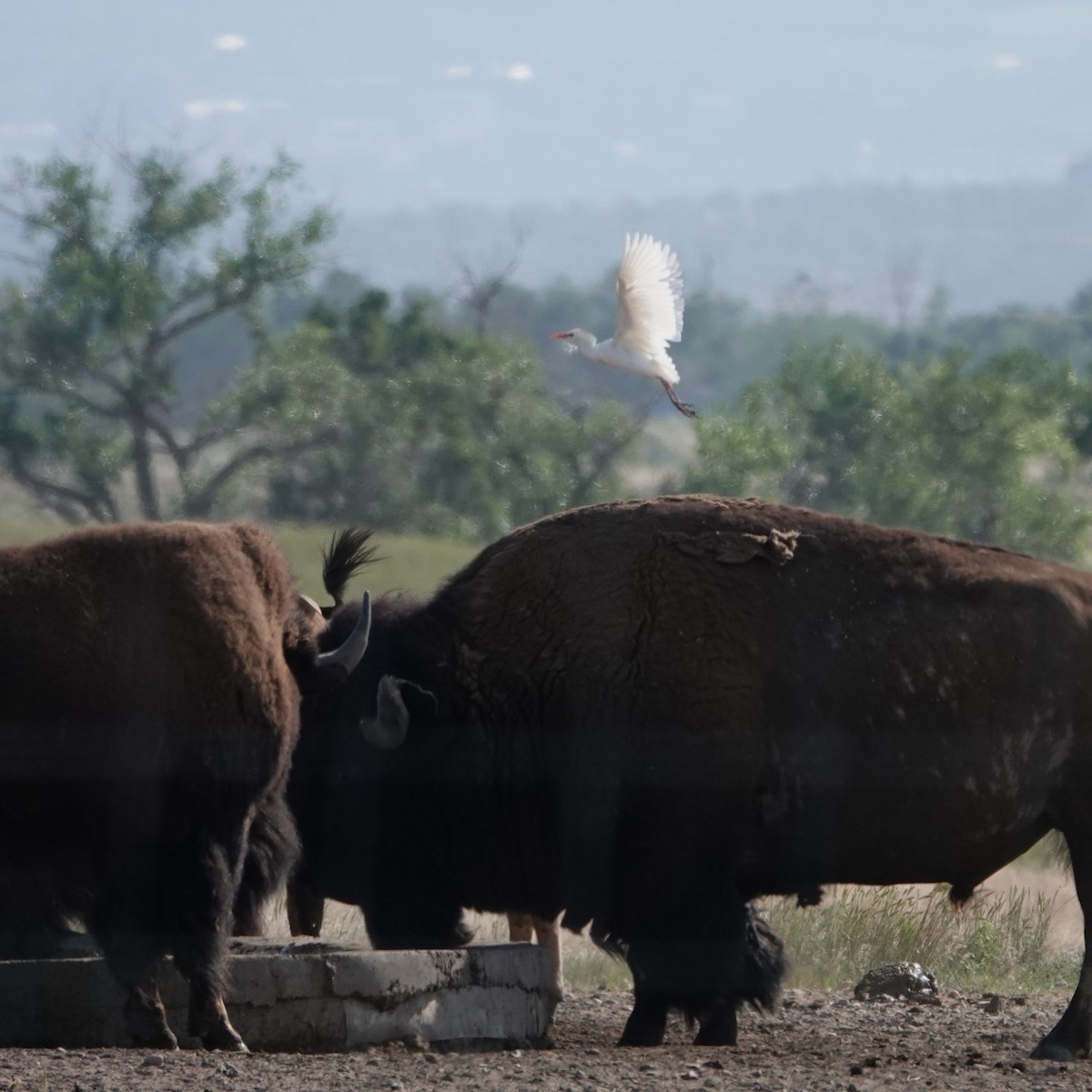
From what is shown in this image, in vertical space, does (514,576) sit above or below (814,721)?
above

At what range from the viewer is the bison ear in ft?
23.5

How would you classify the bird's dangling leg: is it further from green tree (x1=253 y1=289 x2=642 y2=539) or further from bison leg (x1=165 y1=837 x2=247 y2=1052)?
green tree (x1=253 y1=289 x2=642 y2=539)

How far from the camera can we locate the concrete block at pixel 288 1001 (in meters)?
6.24

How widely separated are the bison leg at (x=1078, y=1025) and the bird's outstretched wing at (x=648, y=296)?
6.69 m

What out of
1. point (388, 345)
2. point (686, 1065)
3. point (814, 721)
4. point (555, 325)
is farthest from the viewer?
point (555, 325)

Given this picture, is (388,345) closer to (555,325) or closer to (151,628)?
(151,628)

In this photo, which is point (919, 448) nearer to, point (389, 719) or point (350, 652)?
point (389, 719)

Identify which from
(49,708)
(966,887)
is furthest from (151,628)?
(966,887)

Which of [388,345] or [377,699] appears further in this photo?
[388,345]

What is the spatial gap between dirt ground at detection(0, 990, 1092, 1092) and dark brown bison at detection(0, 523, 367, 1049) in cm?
51

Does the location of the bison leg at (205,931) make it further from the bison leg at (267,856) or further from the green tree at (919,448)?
the green tree at (919,448)

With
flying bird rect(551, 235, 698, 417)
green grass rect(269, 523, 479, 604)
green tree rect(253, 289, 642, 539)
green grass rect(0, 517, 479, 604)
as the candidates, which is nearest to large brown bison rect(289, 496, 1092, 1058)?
flying bird rect(551, 235, 698, 417)

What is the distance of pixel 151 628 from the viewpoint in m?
6.29

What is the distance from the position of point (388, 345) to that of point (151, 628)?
34987 millimetres
